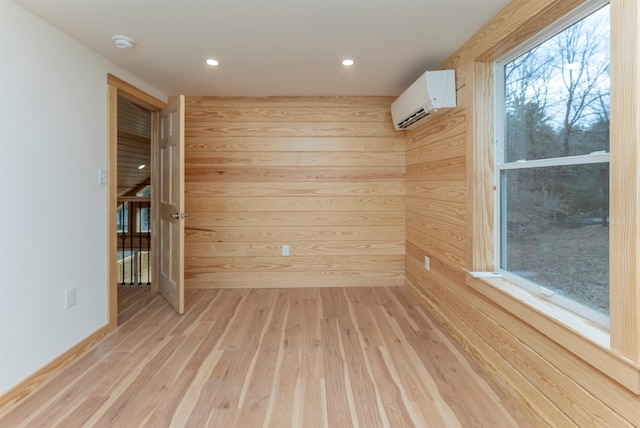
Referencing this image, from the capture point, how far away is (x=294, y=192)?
3352mm

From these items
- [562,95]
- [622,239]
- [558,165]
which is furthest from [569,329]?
[562,95]

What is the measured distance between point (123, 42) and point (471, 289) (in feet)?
9.00

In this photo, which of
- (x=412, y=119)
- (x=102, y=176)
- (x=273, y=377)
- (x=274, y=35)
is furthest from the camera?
(x=412, y=119)

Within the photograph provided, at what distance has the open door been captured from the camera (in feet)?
8.67

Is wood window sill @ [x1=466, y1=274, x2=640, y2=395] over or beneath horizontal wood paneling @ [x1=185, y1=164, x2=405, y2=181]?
beneath

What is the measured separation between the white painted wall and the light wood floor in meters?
0.27

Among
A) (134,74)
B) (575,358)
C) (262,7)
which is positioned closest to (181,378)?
(575,358)

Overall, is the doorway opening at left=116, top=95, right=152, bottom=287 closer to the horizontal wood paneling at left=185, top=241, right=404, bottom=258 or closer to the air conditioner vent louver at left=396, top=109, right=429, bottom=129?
the horizontal wood paneling at left=185, top=241, right=404, bottom=258

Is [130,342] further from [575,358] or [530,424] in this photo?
[575,358]

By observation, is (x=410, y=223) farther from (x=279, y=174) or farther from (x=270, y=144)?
(x=270, y=144)

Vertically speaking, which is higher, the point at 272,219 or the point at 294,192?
the point at 294,192

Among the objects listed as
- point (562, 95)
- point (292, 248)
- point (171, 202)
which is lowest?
point (292, 248)

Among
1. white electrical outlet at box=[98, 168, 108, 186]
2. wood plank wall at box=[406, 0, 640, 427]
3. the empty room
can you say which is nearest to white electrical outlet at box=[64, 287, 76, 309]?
the empty room

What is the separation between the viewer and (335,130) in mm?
3330
